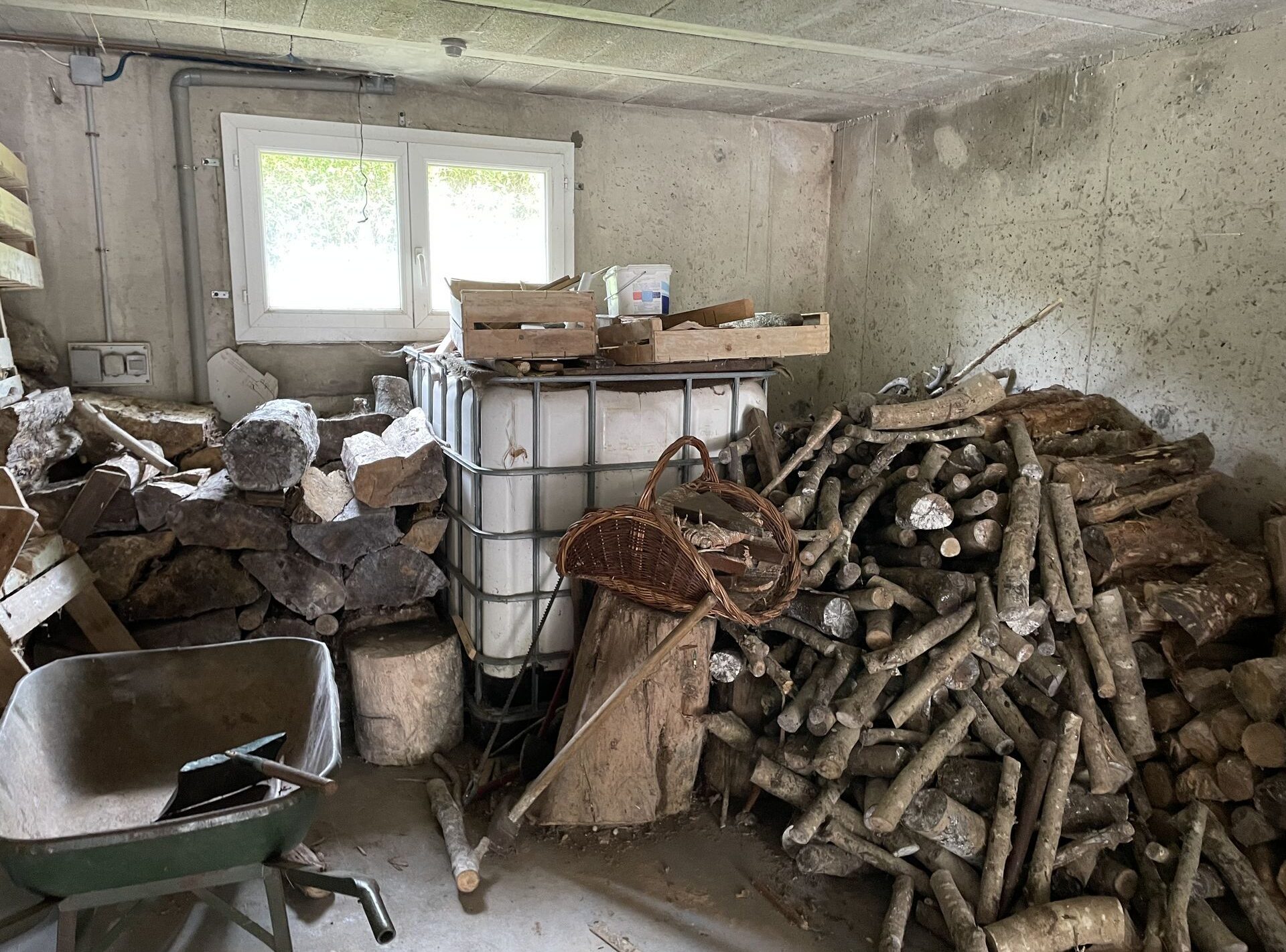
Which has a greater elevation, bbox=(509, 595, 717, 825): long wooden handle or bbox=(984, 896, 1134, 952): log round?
bbox=(509, 595, 717, 825): long wooden handle

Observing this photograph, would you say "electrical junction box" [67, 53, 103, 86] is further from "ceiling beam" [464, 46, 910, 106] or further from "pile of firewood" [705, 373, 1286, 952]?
"pile of firewood" [705, 373, 1286, 952]

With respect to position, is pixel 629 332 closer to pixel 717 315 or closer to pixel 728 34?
pixel 717 315

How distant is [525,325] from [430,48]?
134cm

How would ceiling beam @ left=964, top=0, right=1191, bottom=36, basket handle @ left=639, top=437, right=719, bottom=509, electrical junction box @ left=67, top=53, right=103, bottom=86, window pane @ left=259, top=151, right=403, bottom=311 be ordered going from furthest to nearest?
window pane @ left=259, top=151, right=403, bottom=311 → electrical junction box @ left=67, top=53, right=103, bottom=86 → ceiling beam @ left=964, top=0, right=1191, bottom=36 → basket handle @ left=639, top=437, right=719, bottom=509

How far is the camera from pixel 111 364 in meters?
3.85

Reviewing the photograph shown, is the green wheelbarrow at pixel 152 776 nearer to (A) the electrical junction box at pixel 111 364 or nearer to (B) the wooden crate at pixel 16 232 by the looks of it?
(B) the wooden crate at pixel 16 232

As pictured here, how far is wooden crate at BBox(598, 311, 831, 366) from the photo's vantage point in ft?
9.94

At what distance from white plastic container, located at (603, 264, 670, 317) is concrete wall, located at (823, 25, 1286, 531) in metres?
1.46

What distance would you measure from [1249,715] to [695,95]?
3469 millimetres

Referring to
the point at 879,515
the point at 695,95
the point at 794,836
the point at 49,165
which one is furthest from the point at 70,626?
the point at 695,95

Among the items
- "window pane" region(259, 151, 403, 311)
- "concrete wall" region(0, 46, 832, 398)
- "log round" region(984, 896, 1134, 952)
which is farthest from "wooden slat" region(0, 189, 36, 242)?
"log round" region(984, 896, 1134, 952)

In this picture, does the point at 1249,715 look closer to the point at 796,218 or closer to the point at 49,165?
the point at 796,218

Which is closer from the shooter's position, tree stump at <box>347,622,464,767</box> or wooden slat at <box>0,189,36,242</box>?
wooden slat at <box>0,189,36,242</box>

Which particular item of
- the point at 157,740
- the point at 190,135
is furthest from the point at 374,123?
the point at 157,740
